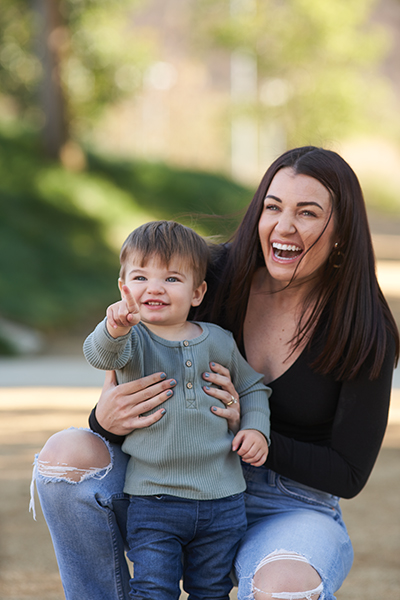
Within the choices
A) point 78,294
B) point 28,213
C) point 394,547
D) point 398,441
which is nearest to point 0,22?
point 28,213

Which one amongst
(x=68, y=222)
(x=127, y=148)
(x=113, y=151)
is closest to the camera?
(x=68, y=222)

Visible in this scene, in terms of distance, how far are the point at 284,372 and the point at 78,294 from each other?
7.89 metres

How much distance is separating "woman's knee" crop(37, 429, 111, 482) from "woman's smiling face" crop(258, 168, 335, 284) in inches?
26.5

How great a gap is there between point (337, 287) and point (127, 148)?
27.4 m

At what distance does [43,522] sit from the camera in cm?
367

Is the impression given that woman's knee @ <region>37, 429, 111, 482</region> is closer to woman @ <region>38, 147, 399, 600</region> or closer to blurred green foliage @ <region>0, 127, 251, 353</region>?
woman @ <region>38, 147, 399, 600</region>

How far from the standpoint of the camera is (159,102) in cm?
3125

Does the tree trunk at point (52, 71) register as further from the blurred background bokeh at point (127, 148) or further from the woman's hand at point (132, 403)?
the woman's hand at point (132, 403)

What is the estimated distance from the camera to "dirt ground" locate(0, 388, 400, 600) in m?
3.03

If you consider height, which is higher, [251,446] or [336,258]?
[336,258]

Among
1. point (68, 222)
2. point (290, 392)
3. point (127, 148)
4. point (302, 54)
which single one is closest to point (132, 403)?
point (290, 392)

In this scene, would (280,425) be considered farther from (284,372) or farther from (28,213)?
(28,213)

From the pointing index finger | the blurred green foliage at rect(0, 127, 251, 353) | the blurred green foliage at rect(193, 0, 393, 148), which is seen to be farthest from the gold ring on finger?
the blurred green foliage at rect(193, 0, 393, 148)

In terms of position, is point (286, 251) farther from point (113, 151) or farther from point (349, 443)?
point (113, 151)
